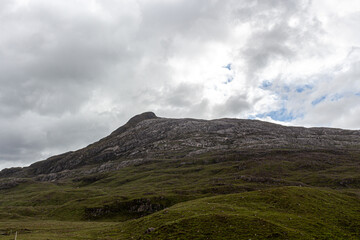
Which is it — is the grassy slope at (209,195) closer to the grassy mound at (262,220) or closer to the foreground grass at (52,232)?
the grassy mound at (262,220)

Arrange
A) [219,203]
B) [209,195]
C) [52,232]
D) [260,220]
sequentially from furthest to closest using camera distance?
1. [209,195]
2. [52,232]
3. [219,203]
4. [260,220]

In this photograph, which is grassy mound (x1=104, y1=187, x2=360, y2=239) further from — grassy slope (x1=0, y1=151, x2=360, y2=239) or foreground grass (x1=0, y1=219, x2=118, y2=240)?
foreground grass (x1=0, y1=219, x2=118, y2=240)

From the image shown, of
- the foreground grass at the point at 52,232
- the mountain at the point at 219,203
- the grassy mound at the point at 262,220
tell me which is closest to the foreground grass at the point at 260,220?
the grassy mound at the point at 262,220

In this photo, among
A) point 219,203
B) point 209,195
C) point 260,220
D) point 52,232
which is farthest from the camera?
point 209,195

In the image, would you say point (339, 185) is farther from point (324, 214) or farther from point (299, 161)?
point (324, 214)

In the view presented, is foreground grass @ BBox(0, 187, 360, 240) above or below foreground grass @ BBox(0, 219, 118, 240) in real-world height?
above

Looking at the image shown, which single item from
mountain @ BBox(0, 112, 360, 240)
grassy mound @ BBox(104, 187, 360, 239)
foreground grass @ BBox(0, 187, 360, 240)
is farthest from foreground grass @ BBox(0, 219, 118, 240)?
grassy mound @ BBox(104, 187, 360, 239)

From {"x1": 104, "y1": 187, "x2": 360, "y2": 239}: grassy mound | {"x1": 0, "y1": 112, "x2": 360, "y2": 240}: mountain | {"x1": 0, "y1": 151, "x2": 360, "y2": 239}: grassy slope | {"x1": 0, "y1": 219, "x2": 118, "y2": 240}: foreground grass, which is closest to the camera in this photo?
{"x1": 104, "y1": 187, "x2": 360, "y2": 239}: grassy mound

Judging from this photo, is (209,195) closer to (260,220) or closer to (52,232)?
(52,232)

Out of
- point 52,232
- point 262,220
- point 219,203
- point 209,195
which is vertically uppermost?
point 219,203

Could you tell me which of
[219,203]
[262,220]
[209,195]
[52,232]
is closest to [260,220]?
[262,220]

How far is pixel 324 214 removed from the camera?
4441cm

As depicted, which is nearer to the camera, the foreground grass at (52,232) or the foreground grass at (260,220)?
the foreground grass at (260,220)

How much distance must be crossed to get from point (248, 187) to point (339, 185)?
145 ft
